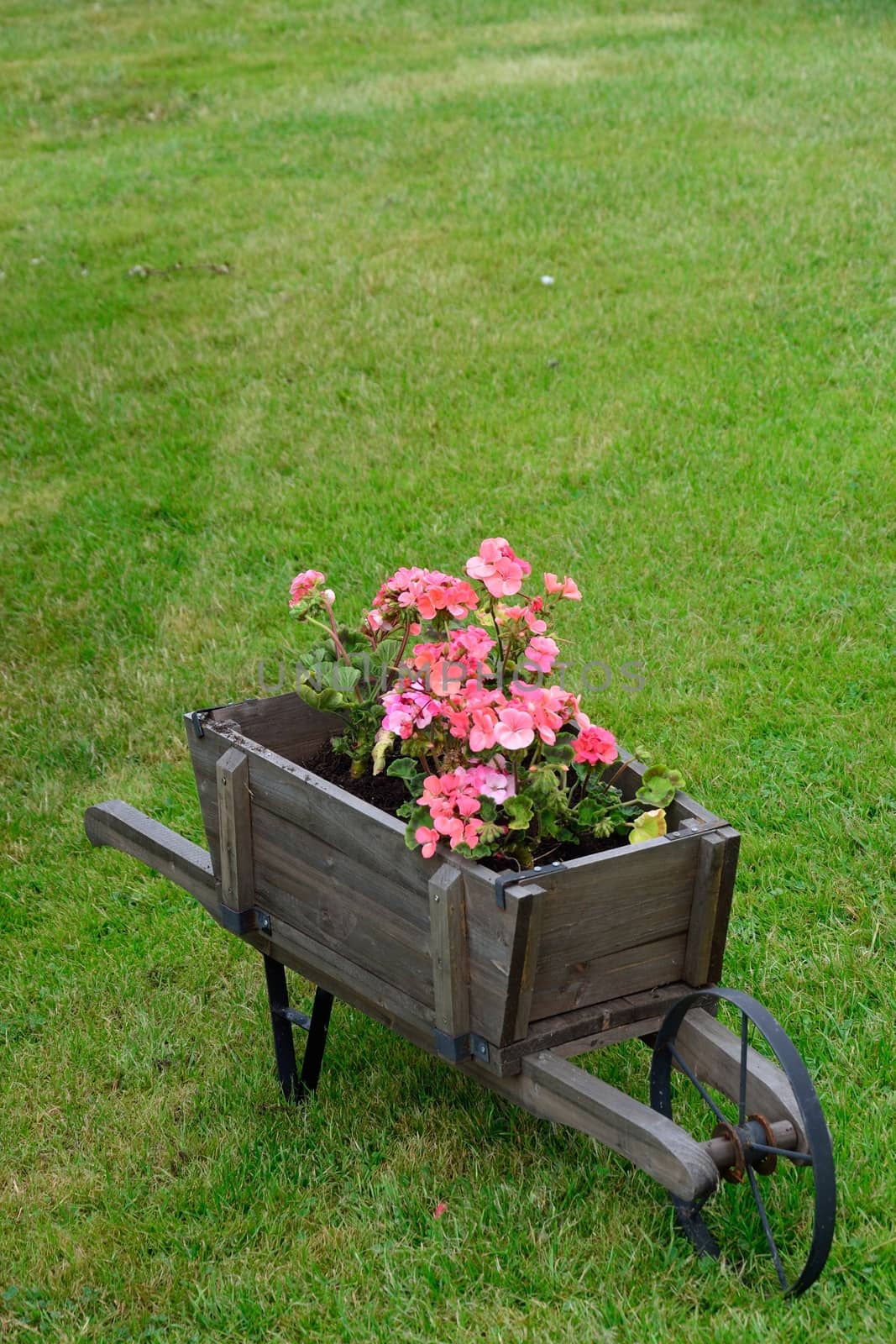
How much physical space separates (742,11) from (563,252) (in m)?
7.91

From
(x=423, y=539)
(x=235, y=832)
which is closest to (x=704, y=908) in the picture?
(x=235, y=832)

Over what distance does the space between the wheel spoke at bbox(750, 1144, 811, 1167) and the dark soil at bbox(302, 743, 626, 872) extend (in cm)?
63

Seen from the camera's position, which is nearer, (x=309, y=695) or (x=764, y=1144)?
(x=764, y=1144)

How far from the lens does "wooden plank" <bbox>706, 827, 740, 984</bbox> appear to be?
2828mm

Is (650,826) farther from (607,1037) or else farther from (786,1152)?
(786,1152)

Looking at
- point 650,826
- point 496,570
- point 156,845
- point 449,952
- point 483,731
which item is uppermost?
point 496,570

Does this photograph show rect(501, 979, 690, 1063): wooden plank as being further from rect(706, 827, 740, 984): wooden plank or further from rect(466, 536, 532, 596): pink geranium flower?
rect(466, 536, 532, 596): pink geranium flower

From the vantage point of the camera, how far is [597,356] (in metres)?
8.02

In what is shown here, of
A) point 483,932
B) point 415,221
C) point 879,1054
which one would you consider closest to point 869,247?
point 415,221

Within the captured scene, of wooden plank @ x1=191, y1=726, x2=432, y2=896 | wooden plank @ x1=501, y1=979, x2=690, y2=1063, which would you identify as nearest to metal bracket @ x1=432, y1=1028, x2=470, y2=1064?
wooden plank @ x1=501, y1=979, x2=690, y2=1063

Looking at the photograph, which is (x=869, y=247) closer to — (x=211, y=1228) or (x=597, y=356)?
(x=597, y=356)

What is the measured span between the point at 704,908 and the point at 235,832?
1.10 meters

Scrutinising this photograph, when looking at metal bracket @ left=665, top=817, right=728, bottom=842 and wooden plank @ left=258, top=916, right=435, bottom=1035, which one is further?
wooden plank @ left=258, top=916, right=435, bottom=1035

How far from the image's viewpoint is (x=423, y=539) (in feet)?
21.5
